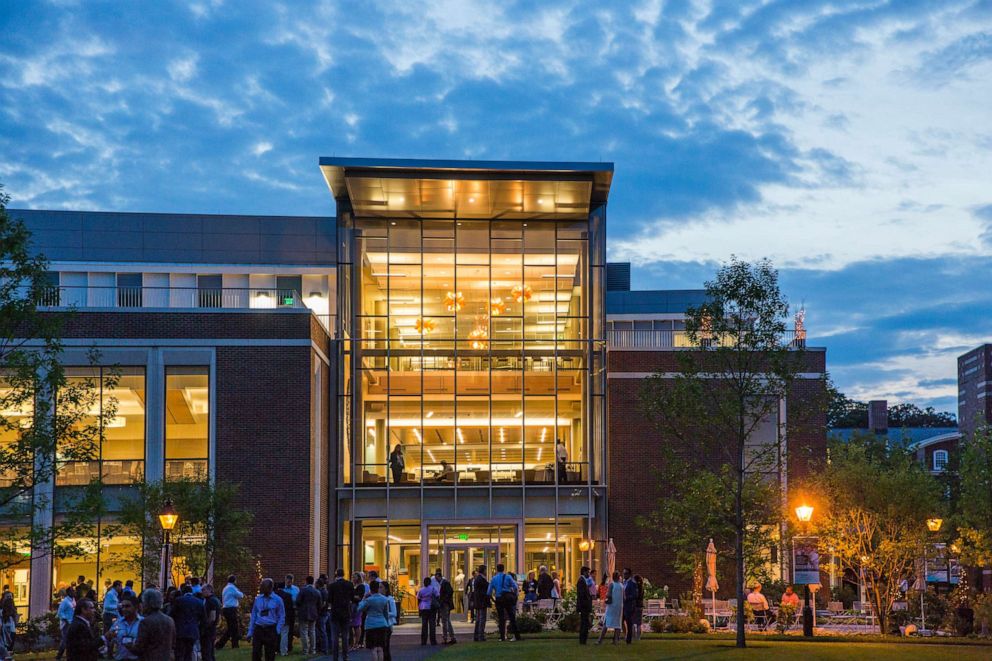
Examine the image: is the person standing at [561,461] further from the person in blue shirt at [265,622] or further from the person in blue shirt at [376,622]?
the person in blue shirt at [376,622]

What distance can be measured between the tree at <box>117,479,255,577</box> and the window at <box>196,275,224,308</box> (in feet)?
30.8

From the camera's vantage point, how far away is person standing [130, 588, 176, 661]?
13602 mm

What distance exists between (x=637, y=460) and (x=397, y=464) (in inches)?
333

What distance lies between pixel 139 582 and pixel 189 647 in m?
18.2

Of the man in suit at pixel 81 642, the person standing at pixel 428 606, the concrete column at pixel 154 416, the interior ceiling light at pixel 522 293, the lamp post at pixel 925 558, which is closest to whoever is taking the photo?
the man in suit at pixel 81 642

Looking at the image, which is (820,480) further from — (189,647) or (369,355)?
(189,647)

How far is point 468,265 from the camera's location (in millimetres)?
46500

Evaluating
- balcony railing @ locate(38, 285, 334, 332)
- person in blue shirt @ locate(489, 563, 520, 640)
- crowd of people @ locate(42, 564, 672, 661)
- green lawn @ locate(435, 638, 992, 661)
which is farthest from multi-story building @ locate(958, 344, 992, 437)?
person in blue shirt @ locate(489, 563, 520, 640)

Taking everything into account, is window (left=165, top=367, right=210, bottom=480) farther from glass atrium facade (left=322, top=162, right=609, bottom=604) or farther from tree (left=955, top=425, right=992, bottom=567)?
tree (left=955, top=425, right=992, bottom=567)

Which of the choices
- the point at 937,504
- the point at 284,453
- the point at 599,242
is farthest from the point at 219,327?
the point at 937,504

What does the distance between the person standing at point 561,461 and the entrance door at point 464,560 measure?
3.22 meters

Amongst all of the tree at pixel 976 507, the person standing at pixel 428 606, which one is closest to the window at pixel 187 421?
the person standing at pixel 428 606

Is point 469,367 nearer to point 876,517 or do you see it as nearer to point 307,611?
point 876,517

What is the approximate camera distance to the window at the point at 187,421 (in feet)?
128
